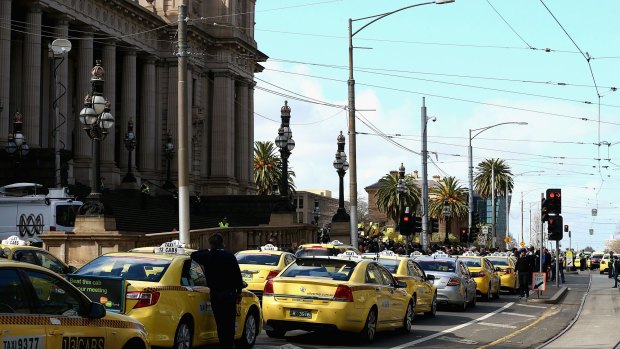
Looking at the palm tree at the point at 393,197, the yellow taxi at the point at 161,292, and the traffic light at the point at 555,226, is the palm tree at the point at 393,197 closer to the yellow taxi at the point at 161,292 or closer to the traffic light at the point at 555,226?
the traffic light at the point at 555,226

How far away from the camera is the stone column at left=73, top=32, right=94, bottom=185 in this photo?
204 ft

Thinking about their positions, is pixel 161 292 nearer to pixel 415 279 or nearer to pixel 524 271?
pixel 415 279

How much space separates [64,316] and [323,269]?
8.73 m

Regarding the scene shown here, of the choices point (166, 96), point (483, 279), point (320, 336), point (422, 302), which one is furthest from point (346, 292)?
point (166, 96)

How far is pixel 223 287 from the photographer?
50.8 feet

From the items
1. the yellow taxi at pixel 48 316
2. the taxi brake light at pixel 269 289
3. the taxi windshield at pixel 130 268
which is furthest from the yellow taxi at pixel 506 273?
the yellow taxi at pixel 48 316

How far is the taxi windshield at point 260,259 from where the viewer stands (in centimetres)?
2478

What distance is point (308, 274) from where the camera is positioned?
18.5 metres

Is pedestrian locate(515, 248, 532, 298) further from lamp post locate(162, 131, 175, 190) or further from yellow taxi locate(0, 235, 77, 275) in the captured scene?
lamp post locate(162, 131, 175, 190)

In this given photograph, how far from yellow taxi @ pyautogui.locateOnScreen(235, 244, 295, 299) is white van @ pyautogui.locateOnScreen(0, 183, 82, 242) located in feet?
52.6

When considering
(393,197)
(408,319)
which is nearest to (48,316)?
(408,319)

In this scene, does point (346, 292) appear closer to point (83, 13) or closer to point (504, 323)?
point (504, 323)

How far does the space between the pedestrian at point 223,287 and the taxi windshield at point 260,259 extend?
8.98m

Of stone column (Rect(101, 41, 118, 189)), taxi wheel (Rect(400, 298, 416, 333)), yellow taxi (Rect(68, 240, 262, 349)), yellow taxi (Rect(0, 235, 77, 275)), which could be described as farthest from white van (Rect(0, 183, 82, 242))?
stone column (Rect(101, 41, 118, 189))
